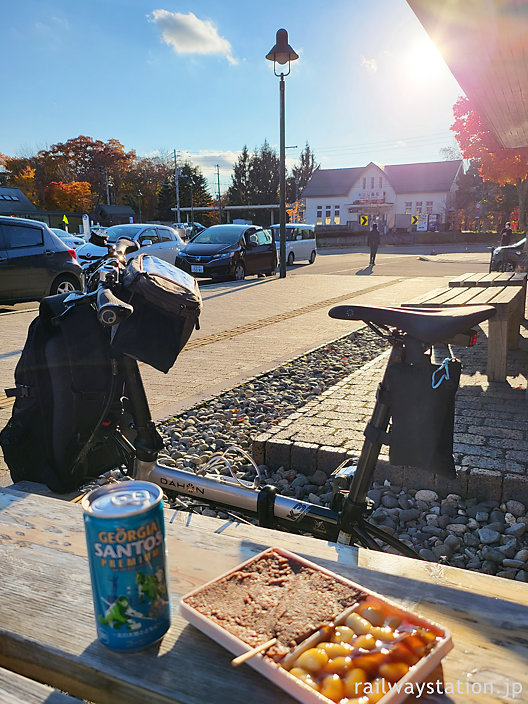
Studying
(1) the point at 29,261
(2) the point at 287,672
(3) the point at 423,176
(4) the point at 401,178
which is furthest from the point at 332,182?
(2) the point at 287,672

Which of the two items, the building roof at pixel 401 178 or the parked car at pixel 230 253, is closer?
the parked car at pixel 230 253

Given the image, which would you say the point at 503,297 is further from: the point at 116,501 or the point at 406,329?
the point at 116,501

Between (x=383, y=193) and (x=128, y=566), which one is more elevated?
(x=383, y=193)

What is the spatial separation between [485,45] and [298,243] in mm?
20579

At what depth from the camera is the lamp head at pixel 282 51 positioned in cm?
1703

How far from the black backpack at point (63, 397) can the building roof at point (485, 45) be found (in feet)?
10.6

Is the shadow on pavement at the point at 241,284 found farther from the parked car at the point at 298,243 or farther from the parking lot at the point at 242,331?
the parked car at the point at 298,243

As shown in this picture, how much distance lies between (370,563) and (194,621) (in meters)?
0.64

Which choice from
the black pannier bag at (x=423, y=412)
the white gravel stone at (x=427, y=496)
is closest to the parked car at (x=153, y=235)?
the white gravel stone at (x=427, y=496)

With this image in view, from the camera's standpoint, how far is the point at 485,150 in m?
25.2

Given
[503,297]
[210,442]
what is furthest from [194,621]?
[503,297]

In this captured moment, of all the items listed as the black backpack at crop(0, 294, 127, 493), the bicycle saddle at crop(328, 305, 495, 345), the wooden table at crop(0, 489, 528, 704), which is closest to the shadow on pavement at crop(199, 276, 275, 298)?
the black backpack at crop(0, 294, 127, 493)

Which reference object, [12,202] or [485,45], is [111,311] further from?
[12,202]

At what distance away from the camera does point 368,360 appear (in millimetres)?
6844
